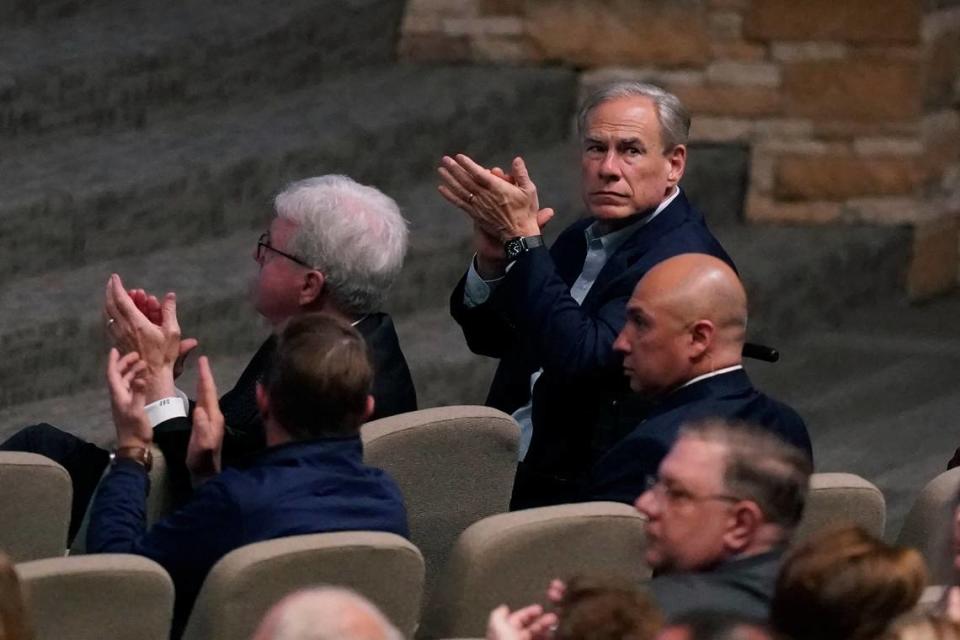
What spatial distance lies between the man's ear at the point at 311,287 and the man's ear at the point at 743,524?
113cm

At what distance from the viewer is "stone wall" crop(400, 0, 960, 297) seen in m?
5.93

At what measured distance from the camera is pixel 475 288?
3.72 metres

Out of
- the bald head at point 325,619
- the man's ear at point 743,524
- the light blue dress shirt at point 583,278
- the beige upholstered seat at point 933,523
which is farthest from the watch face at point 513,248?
the bald head at point 325,619

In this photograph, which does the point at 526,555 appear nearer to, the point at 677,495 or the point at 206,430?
the point at 677,495

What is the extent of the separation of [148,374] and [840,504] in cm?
111

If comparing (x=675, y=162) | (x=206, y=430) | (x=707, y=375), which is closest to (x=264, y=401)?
(x=206, y=430)

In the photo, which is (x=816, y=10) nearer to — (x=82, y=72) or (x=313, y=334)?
(x=82, y=72)

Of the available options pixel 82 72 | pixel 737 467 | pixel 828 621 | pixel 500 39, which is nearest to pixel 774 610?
pixel 828 621

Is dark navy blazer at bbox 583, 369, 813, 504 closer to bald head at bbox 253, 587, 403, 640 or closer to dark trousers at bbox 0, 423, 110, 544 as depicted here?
dark trousers at bbox 0, 423, 110, 544

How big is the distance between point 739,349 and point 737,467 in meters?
0.60

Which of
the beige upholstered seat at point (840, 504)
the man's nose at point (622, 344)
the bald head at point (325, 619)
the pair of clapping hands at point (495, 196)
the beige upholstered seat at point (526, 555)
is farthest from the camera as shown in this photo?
the pair of clapping hands at point (495, 196)

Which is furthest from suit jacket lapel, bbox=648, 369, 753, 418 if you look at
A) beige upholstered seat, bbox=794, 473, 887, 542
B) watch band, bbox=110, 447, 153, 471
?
watch band, bbox=110, 447, 153, 471

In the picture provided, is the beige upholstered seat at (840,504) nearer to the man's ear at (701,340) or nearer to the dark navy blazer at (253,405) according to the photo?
the man's ear at (701,340)

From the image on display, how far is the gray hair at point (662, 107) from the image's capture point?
3672 millimetres
